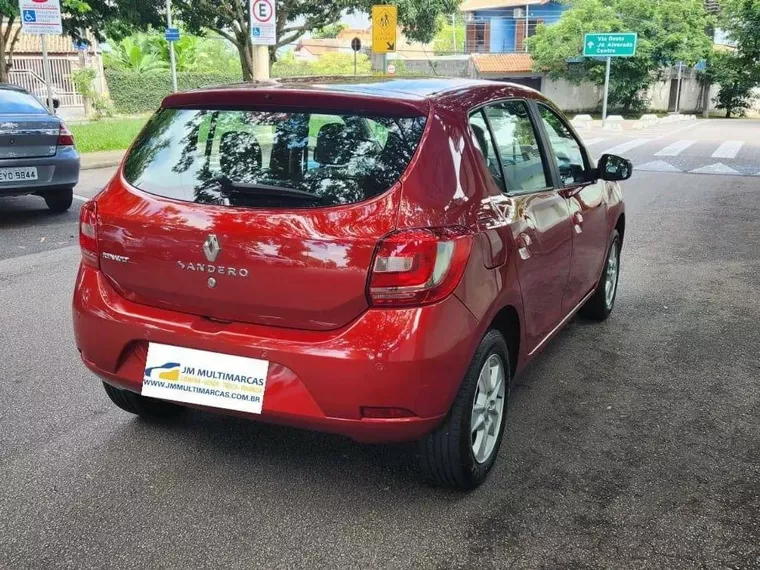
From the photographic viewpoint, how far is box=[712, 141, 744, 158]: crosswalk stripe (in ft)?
62.7

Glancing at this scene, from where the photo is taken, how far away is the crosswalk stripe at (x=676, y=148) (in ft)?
64.6

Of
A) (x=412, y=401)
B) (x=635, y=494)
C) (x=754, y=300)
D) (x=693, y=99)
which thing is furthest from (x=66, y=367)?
(x=693, y=99)

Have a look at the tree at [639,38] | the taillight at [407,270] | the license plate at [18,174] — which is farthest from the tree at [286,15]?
the taillight at [407,270]

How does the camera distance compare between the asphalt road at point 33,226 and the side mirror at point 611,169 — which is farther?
the asphalt road at point 33,226

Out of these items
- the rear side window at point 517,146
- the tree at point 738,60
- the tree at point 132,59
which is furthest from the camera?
the tree at point 738,60

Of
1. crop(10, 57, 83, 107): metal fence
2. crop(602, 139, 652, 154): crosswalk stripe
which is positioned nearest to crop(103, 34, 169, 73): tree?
crop(10, 57, 83, 107): metal fence

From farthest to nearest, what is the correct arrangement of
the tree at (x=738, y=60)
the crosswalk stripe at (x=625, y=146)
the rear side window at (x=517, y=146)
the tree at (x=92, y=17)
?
the tree at (x=738, y=60) → the crosswalk stripe at (x=625, y=146) → the tree at (x=92, y=17) → the rear side window at (x=517, y=146)

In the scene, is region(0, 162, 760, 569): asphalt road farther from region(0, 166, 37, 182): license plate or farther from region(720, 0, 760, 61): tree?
region(720, 0, 760, 61): tree

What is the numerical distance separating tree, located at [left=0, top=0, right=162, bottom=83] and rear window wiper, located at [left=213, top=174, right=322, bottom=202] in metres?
15.4

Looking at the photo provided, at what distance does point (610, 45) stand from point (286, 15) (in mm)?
14984

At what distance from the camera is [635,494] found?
307cm

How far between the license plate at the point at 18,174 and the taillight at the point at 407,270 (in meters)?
6.96

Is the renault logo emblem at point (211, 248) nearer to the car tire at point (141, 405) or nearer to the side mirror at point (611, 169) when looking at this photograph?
the car tire at point (141, 405)

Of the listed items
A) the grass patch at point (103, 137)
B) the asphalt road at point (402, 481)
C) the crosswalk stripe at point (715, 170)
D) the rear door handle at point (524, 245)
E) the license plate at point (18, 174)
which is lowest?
the crosswalk stripe at point (715, 170)
